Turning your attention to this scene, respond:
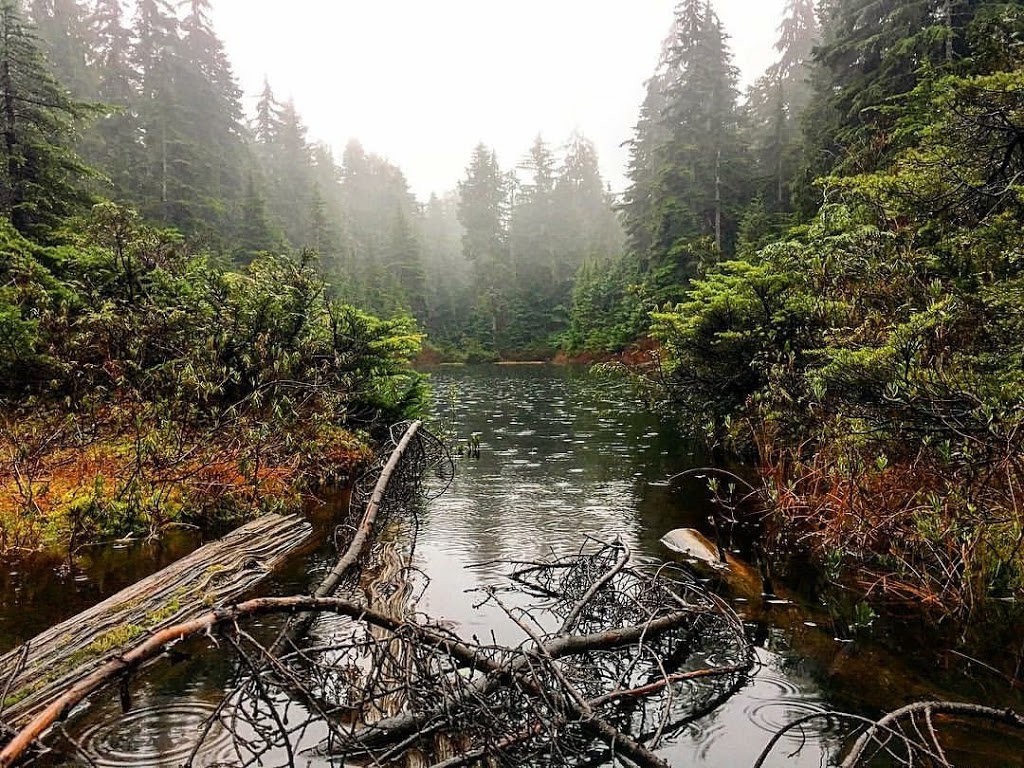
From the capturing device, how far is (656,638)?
5992mm

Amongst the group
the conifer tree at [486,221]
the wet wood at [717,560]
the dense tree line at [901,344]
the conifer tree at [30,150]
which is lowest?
the wet wood at [717,560]

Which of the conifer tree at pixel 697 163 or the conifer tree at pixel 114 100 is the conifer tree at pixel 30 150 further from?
the conifer tree at pixel 697 163

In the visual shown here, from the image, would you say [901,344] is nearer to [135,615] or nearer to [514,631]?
[514,631]

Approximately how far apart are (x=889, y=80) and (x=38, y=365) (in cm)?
2526

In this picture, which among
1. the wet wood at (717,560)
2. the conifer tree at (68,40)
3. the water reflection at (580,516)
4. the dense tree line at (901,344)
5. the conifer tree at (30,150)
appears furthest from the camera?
the conifer tree at (68,40)

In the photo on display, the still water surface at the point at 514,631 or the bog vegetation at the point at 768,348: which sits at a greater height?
the bog vegetation at the point at 768,348

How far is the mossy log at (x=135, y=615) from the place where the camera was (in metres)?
4.53

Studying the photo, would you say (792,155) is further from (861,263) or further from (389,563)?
(389,563)

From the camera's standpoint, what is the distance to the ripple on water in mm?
4422

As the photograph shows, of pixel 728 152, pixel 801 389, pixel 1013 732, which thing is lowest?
pixel 1013 732

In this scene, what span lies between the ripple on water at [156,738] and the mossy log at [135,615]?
473 mm

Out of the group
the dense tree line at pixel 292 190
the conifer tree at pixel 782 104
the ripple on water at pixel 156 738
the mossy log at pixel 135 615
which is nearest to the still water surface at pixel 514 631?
the ripple on water at pixel 156 738

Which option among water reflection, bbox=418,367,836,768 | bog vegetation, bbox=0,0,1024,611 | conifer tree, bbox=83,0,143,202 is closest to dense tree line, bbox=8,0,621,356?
conifer tree, bbox=83,0,143,202

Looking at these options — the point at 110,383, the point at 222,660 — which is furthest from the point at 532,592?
the point at 110,383
